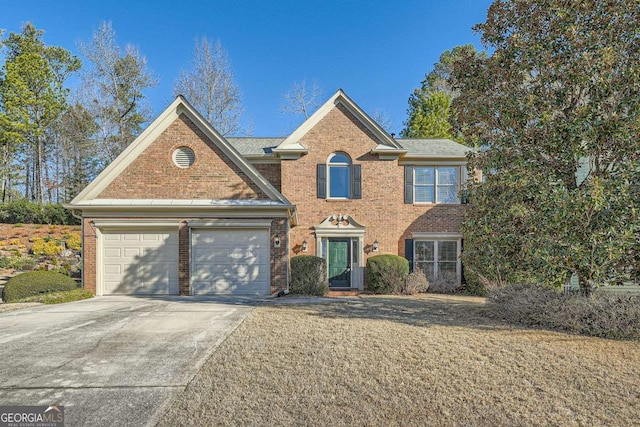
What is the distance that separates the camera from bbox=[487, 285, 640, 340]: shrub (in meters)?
6.41

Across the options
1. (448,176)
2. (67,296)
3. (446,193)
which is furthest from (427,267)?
(67,296)

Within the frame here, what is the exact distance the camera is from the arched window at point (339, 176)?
1481 centimetres

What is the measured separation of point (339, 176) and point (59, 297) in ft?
34.2

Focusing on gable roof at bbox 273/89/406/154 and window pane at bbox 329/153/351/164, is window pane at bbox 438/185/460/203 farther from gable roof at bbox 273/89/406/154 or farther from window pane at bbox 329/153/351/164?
window pane at bbox 329/153/351/164

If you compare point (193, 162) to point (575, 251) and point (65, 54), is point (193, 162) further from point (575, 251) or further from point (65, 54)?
point (65, 54)

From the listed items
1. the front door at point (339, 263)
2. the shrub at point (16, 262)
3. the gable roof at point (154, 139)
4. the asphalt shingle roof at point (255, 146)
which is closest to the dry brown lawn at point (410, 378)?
the gable roof at point (154, 139)

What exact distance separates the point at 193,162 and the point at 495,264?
9446mm

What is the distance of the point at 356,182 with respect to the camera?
1472 cm

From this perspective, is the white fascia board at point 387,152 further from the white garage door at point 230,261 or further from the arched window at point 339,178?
the white garage door at point 230,261

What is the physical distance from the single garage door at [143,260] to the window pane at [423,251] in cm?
964

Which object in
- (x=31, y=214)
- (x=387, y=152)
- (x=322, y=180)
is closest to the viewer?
(x=387, y=152)

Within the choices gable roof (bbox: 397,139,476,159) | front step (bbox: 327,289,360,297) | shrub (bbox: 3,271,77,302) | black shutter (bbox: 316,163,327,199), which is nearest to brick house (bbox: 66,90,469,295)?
shrub (bbox: 3,271,77,302)

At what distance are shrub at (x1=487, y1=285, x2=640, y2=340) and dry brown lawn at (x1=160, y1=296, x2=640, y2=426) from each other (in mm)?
454

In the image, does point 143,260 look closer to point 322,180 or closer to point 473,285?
point 322,180
